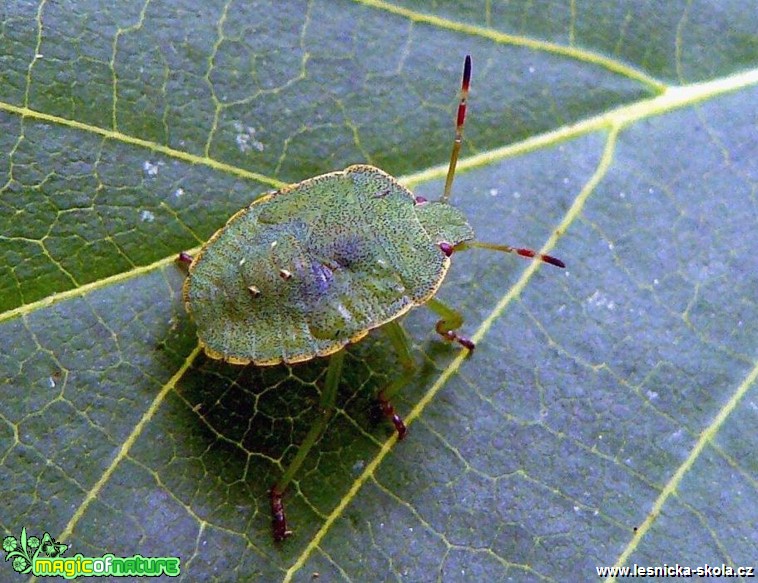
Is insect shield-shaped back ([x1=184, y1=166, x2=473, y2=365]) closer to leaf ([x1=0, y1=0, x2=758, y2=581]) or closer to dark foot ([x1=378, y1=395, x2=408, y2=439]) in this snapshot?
leaf ([x1=0, y1=0, x2=758, y2=581])

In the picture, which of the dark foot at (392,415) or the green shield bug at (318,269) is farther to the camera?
the dark foot at (392,415)

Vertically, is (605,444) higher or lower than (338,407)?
higher

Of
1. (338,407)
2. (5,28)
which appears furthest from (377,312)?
(5,28)

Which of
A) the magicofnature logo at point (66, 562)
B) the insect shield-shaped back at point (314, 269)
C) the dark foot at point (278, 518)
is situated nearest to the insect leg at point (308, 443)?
the dark foot at point (278, 518)

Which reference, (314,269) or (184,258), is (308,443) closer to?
(314,269)

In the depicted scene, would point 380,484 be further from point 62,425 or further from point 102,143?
point 102,143

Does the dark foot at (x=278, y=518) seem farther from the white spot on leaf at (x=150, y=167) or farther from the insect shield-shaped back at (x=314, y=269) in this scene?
the white spot on leaf at (x=150, y=167)

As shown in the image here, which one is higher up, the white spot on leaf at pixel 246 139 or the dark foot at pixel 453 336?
the white spot on leaf at pixel 246 139

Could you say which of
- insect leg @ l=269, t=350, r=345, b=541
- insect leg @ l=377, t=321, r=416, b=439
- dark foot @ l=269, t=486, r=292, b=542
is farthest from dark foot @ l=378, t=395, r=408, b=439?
dark foot @ l=269, t=486, r=292, b=542
